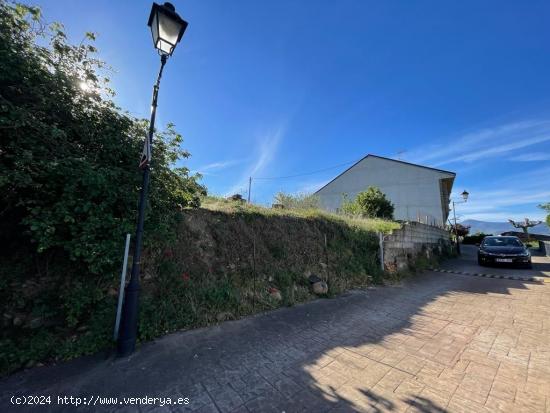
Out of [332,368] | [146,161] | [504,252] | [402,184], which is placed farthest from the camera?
[402,184]

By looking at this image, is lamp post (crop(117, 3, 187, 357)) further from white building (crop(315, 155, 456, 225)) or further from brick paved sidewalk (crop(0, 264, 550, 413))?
white building (crop(315, 155, 456, 225))

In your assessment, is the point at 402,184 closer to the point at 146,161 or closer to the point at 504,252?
the point at 504,252

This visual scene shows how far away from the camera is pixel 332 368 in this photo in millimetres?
2830

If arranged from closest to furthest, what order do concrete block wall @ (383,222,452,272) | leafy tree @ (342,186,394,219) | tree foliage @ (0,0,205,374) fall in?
tree foliage @ (0,0,205,374) < concrete block wall @ (383,222,452,272) < leafy tree @ (342,186,394,219)

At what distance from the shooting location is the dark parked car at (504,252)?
33.5 feet

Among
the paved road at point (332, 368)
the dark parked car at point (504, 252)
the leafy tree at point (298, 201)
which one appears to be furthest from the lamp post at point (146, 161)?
the dark parked car at point (504, 252)

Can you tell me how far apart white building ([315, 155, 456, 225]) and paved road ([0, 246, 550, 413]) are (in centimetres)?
1544

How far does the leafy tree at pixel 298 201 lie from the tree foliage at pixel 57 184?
6615 mm

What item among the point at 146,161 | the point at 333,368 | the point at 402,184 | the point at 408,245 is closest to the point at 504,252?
the point at 408,245

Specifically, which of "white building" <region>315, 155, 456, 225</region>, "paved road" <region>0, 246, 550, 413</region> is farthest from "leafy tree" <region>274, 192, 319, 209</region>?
"white building" <region>315, 155, 456, 225</region>

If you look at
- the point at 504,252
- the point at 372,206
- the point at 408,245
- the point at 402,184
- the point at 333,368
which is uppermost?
the point at 402,184

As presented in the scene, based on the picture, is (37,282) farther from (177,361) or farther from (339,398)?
(339,398)

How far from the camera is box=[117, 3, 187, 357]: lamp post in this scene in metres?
3.01

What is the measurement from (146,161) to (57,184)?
3.66ft
